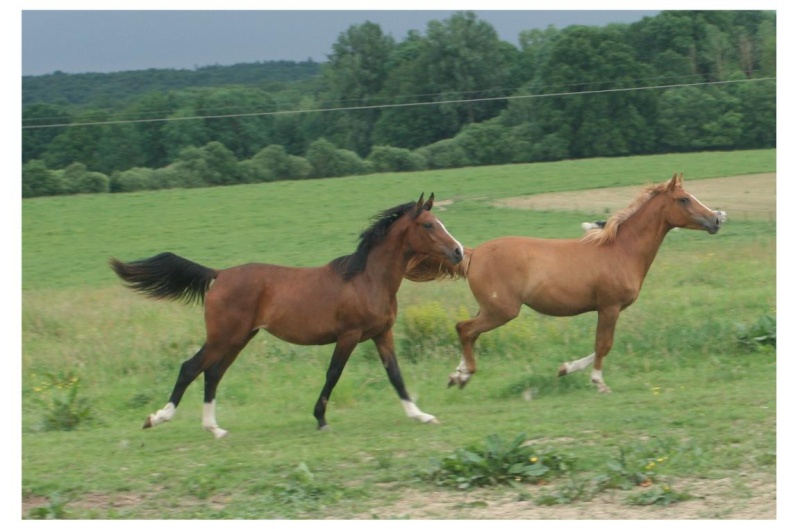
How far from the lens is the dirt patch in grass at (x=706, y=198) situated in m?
26.8

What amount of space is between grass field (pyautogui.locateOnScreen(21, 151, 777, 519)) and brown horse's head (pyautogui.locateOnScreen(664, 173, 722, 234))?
1.64 metres

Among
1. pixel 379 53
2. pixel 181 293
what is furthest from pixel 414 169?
pixel 181 293

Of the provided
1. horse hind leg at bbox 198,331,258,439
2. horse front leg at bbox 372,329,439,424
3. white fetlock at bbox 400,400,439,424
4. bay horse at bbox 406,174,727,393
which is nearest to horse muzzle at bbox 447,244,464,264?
horse front leg at bbox 372,329,439,424

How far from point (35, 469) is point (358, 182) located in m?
26.8

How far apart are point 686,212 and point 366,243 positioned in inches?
146

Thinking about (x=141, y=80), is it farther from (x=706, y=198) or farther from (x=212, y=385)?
(x=212, y=385)

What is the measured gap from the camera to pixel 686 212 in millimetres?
10391

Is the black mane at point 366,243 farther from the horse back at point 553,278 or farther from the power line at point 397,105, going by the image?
the power line at point 397,105

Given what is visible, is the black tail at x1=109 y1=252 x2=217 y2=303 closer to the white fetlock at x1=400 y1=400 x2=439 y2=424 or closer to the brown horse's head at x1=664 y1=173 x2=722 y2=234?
the white fetlock at x1=400 y1=400 x2=439 y2=424

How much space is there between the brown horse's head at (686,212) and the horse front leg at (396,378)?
3636 mm

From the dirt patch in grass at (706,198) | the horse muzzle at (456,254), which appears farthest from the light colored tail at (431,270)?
the dirt patch in grass at (706,198)

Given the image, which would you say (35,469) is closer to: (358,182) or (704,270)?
(704,270)

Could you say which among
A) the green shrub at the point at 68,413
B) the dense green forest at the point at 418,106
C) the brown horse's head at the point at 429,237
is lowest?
the green shrub at the point at 68,413

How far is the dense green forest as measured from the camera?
3728cm
